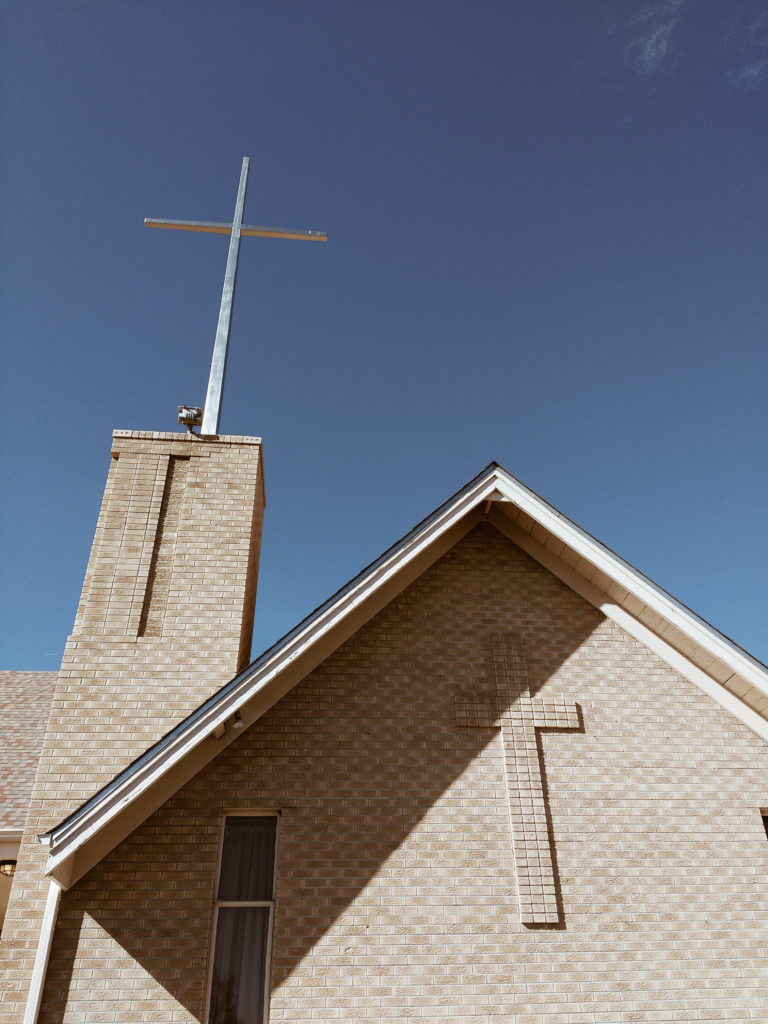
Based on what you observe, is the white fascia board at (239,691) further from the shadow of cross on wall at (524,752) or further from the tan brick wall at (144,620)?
the shadow of cross on wall at (524,752)

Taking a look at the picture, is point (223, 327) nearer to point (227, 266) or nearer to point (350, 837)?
point (227, 266)

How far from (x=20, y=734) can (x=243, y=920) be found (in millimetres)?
6318

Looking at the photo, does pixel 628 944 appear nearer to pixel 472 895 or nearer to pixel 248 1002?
pixel 472 895

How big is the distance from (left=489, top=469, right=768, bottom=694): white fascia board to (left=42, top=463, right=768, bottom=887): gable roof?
0.4 inches

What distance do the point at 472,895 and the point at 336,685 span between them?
238 centimetres

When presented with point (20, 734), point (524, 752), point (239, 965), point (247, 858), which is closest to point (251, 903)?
point (247, 858)

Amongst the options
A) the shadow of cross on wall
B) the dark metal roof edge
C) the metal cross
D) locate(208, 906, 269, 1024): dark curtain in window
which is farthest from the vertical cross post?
locate(208, 906, 269, 1024): dark curtain in window

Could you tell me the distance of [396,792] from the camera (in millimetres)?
6605

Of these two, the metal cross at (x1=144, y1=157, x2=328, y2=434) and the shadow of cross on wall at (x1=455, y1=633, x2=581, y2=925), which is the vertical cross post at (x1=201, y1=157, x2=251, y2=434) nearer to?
the metal cross at (x1=144, y1=157, x2=328, y2=434)

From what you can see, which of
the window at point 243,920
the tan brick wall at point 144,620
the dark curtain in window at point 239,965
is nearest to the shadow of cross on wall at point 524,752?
the window at point 243,920

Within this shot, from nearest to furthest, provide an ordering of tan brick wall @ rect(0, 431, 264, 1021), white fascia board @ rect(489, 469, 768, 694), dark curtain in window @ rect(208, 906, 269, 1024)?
1. dark curtain in window @ rect(208, 906, 269, 1024)
2. tan brick wall @ rect(0, 431, 264, 1021)
3. white fascia board @ rect(489, 469, 768, 694)

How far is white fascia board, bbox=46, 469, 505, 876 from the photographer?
5.21 m

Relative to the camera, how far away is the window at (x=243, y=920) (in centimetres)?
575

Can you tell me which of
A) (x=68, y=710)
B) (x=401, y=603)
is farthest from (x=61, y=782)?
(x=401, y=603)
